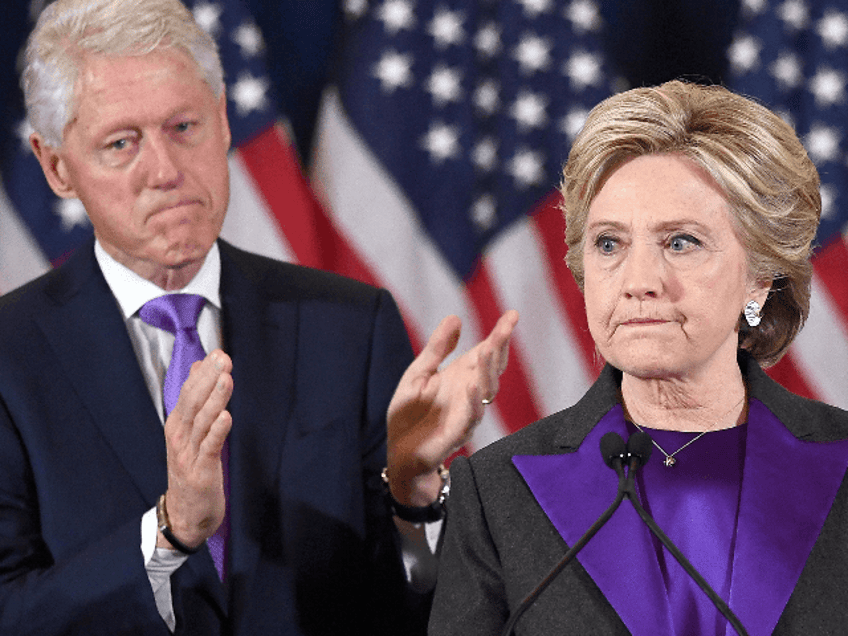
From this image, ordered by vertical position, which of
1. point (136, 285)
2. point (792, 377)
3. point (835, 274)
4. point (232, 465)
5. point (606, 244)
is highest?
point (136, 285)

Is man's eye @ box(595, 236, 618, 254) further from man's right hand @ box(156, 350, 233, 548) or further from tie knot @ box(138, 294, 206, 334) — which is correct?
tie knot @ box(138, 294, 206, 334)

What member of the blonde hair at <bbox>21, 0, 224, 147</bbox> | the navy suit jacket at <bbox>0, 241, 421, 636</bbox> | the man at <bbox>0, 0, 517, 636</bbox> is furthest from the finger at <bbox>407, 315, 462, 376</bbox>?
the blonde hair at <bbox>21, 0, 224, 147</bbox>

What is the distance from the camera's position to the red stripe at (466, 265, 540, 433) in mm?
2619

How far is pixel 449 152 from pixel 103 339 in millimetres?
1074

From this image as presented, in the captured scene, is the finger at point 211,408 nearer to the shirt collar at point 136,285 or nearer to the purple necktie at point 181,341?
the purple necktie at point 181,341

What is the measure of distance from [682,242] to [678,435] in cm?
27

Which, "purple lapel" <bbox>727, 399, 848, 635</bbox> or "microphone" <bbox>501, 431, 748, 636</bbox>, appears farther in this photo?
"purple lapel" <bbox>727, 399, 848, 635</bbox>

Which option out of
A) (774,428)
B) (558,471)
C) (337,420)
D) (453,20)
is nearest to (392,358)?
(337,420)

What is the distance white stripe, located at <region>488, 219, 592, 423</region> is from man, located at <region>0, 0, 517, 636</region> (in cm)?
68

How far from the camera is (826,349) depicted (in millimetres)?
2590

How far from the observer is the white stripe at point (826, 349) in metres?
2.58

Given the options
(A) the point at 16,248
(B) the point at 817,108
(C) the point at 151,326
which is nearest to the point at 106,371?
(C) the point at 151,326

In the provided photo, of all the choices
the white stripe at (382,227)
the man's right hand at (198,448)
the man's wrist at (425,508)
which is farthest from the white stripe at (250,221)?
the man's right hand at (198,448)

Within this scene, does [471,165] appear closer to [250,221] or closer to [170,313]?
[250,221]
